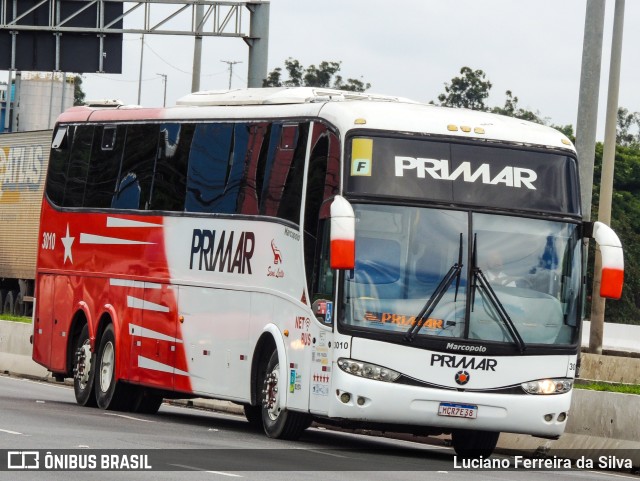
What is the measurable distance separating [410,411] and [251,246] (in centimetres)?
347

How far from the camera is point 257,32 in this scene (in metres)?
33.5

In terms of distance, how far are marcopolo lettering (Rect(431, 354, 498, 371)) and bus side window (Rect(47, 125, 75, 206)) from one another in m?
9.15

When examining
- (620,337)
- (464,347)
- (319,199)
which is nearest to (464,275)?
(464,347)

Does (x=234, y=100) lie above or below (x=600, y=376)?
above

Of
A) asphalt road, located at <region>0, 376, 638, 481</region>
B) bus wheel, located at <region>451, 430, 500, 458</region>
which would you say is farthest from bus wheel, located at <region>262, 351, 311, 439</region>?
bus wheel, located at <region>451, 430, 500, 458</region>

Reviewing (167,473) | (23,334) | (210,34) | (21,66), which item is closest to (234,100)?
(167,473)

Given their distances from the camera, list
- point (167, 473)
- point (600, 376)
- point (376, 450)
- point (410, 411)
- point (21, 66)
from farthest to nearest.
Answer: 1. point (21, 66)
2. point (600, 376)
3. point (376, 450)
4. point (410, 411)
5. point (167, 473)

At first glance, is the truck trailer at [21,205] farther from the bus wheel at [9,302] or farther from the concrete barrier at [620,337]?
the concrete barrier at [620,337]

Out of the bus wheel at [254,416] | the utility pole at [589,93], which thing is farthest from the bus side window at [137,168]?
the utility pole at [589,93]

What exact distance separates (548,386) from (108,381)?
7.63 metres

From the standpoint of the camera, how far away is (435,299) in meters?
16.7

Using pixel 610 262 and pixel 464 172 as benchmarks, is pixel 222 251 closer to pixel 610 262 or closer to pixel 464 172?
pixel 464 172

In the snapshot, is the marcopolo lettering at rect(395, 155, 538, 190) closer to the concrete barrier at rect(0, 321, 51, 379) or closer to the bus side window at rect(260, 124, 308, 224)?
the bus side window at rect(260, 124, 308, 224)

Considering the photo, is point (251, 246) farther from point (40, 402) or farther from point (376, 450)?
point (40, 402)
